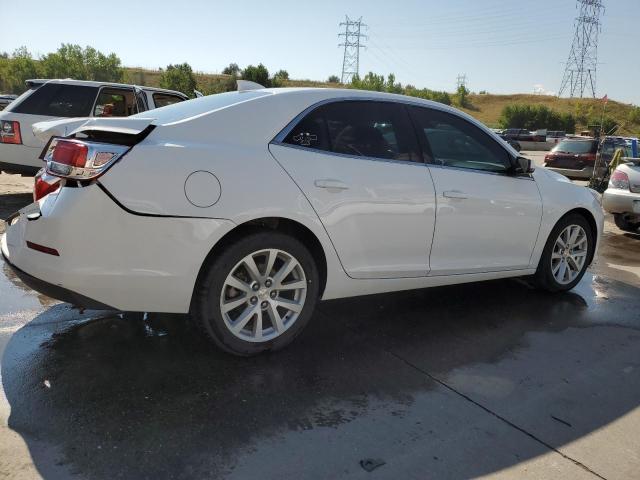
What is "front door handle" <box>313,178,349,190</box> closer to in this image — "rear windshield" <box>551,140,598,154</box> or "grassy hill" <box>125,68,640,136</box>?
"rear windshield" <box>551,140,598,154</box>

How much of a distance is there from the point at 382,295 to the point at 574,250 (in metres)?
1.95

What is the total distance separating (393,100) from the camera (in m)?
4.14

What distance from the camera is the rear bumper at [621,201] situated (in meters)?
8.45

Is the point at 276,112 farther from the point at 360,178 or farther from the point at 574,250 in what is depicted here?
the point at 574,250

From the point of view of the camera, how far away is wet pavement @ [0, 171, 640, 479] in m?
2.52

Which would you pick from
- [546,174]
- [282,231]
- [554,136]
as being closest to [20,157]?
[282,231]

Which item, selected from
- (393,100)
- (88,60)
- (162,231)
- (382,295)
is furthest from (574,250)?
(88,60)

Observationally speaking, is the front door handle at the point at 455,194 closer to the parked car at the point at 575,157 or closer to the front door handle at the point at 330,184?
the front door handle at the point at 330,184

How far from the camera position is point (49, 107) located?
834 cm

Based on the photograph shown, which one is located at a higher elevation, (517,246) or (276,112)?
(276,112)

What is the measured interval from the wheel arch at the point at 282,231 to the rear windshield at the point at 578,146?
52.5 ft

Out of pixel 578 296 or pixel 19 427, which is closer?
pixel 19 427

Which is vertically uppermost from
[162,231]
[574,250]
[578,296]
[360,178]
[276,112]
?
[276,112]

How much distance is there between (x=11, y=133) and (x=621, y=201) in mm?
9146
